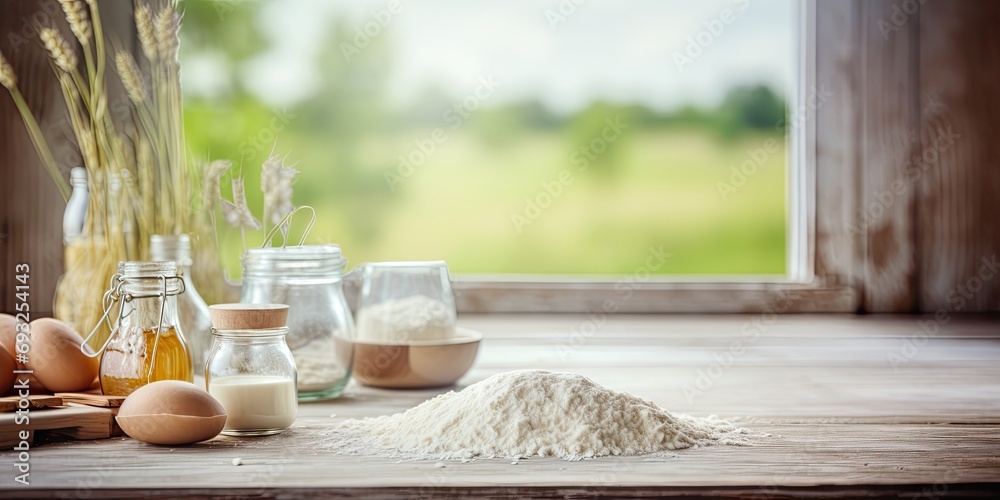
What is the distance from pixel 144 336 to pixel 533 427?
413 mm

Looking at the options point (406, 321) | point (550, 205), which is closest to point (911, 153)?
point (550, 205)

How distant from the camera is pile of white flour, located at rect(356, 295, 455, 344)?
112cm

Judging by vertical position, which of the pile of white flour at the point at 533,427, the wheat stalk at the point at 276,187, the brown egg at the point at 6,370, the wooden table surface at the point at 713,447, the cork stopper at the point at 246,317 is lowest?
the wooden table surface at the point at 713,447

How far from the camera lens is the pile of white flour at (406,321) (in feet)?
3.68

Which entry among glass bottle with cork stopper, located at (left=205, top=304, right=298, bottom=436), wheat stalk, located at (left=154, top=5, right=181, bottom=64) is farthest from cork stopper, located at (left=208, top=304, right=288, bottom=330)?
wheat stalk, located at (left=154, top=5, right=181, bottom=64)

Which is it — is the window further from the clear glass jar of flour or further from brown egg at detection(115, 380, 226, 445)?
brown egg at detection(115, 380, 226, 445)

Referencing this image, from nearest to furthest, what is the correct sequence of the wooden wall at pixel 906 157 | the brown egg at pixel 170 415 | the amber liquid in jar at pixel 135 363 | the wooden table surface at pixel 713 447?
the wooden table surface at pixel 713 447 < the brown egg at pixel 170 415 < the amber liquid in jar at pixel 135 363 < the wooden wall at pixel 906 157

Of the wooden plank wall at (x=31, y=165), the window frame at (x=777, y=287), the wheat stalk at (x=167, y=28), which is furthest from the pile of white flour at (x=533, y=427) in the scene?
the wooden plank wall at (x=31, y=165)

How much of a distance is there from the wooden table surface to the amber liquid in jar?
3.2 inches

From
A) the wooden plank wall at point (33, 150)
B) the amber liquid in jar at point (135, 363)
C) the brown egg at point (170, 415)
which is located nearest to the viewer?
the brown egg at point (170, 415)

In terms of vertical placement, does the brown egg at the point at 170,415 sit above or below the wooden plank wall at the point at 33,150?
below

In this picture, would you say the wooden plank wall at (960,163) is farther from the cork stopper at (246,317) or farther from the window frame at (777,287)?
the cork stopper at (246,317)

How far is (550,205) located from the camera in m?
2.07

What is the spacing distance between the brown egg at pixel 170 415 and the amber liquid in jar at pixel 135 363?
84 millimetres
